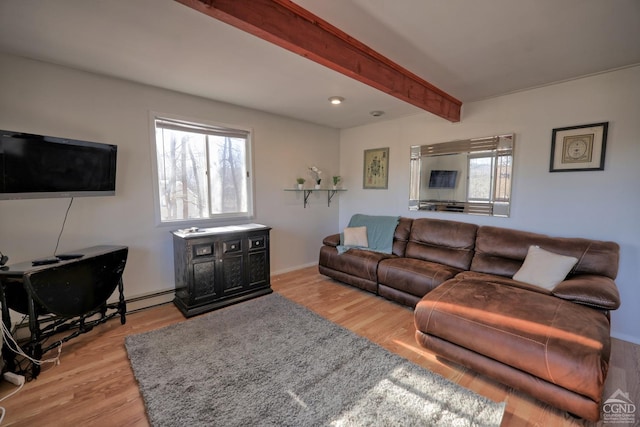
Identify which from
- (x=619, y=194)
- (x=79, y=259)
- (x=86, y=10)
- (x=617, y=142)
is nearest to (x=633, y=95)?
(x=617, y=142)

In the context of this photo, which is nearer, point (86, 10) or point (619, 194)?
point (86, 10)

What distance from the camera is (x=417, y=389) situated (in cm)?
173

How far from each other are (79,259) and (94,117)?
136 centimetres

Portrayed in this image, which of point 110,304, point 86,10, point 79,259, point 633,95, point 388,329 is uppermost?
point 86,10

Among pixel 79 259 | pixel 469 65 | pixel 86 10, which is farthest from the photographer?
pixel 469 65

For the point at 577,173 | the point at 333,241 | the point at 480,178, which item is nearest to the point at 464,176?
the point at 480,178

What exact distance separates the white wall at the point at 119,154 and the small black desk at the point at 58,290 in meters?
0.31

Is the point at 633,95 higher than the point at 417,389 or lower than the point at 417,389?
higher

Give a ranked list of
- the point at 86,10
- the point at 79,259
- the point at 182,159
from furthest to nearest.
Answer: the point at 182,159 < the point at 79,259 < the point at 86,10

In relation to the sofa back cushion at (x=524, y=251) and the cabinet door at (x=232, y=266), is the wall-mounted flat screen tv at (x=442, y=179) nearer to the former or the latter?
the sofa back cushion at (x=524, y=251)

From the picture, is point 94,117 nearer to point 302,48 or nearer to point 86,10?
point 86,10

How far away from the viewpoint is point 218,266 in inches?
115

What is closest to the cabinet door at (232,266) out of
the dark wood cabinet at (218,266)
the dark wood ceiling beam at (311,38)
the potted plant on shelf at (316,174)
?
the dark wood cabinet at (218,266)

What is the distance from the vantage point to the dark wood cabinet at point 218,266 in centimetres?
274
